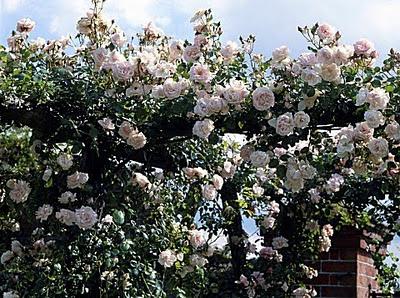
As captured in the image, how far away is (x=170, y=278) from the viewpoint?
338 cm

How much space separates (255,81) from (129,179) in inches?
27.0

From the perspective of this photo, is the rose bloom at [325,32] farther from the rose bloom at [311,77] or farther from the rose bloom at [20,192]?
the rose bloom at [20,192]

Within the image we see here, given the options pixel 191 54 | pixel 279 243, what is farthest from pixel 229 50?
pixel 279 243

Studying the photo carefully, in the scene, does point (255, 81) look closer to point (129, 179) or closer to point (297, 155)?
point (297, 155)

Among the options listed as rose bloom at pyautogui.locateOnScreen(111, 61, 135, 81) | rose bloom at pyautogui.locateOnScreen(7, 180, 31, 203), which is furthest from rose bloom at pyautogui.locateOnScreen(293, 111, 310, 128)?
rose bloom at pyautogui.locateOnScreen(7, 180, 31, 203)

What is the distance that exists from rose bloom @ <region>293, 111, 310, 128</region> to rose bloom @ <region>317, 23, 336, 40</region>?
33 centimetres

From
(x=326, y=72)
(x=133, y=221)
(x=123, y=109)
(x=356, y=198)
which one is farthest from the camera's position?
(x=356, y=198)

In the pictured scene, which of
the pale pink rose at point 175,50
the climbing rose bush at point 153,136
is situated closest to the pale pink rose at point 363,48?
the climbing rose bush at point 153,136

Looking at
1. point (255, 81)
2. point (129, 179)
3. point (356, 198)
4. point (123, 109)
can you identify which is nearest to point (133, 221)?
point (129, 179)

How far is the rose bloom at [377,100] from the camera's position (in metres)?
2.61

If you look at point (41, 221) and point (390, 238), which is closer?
point (41, 221)

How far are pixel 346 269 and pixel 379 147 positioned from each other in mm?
1403

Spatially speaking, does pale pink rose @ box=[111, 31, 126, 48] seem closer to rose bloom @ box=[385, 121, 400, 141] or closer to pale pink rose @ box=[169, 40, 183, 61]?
pale pink rose @ box=[169, 40, 183, 61]

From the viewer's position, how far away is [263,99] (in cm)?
273
